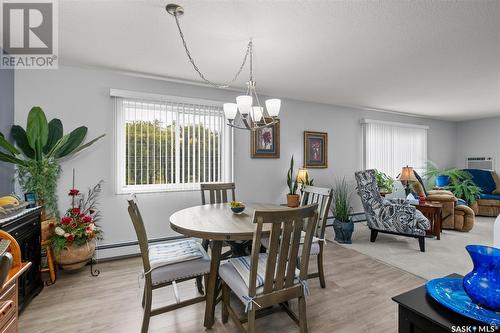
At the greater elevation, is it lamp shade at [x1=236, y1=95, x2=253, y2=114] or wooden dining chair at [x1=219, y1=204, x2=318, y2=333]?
lamp shade at [x1=236, y1=95, x2=253, y2=114]

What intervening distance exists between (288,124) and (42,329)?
383cm

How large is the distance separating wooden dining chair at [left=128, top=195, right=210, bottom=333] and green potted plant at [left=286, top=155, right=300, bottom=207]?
6.92 feet

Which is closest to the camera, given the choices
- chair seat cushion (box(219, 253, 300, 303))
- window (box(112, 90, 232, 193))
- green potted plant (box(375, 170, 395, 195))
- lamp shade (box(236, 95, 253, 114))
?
chair seat cushion (box(219, 253, 300, 303))

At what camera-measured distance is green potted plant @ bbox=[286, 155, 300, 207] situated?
3789mm

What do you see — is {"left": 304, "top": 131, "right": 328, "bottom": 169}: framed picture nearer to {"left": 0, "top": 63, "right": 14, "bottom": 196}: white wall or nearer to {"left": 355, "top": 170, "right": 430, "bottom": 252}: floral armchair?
{"left": 355, "top": 170, "right": 430, "bottom": 252}: floral armchair

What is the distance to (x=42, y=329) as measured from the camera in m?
1.77

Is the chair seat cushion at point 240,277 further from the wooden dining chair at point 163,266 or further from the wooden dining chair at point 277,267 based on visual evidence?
the wooden dining chair at point 163,266

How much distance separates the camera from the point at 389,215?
11.5ft

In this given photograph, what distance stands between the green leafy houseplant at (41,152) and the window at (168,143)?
1.76 ft

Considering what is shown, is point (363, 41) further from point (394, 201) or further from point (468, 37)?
point (394, 201)

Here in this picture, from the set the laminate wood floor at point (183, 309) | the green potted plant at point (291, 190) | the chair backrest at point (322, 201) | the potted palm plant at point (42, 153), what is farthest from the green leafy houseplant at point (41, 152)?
the green potted plant at point (291, 190)

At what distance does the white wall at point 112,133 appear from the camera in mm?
2762

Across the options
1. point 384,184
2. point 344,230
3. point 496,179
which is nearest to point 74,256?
point 344,230

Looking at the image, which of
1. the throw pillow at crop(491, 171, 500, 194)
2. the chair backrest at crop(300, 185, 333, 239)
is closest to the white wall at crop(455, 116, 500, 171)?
the throw pillow at crop(491, 171, 500, 194)
